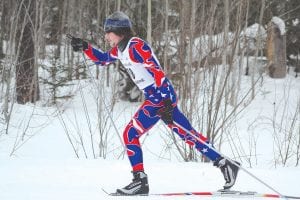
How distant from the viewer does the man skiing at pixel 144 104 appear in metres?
3.82

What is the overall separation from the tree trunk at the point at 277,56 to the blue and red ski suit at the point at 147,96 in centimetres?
1506

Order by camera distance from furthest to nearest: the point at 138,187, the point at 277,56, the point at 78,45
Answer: the point at 277,56 < the point at 78,45 < the point at 138,187

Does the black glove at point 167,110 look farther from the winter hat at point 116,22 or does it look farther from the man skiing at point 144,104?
the winter hat at point 116,22

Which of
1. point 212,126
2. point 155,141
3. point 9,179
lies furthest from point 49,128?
point 9,179

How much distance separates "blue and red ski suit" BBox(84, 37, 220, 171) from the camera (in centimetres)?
380

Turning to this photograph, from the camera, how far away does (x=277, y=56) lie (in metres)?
18.4

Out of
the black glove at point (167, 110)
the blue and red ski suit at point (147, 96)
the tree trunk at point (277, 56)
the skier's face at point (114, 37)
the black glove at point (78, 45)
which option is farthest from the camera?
the tree trunk at point (277, 56)

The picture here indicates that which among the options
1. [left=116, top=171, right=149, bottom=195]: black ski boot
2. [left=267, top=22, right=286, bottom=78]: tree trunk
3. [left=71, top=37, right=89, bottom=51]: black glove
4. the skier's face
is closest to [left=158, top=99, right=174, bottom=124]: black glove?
[left=116, top=171, right=149, bottom=195]: black ski boot

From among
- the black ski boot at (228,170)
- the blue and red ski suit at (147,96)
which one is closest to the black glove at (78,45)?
the blue and red ski suit at (147,96)

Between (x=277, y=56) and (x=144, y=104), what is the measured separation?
50.9 ft

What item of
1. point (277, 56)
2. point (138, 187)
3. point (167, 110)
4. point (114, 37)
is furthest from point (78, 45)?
point (277, 56)

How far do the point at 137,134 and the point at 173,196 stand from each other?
593 millimetres

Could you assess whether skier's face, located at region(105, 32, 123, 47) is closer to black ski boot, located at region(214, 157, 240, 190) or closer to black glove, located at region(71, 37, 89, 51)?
black glove, located at region(71, 37, 89, 51)

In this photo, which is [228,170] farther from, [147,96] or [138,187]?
[147,96]
